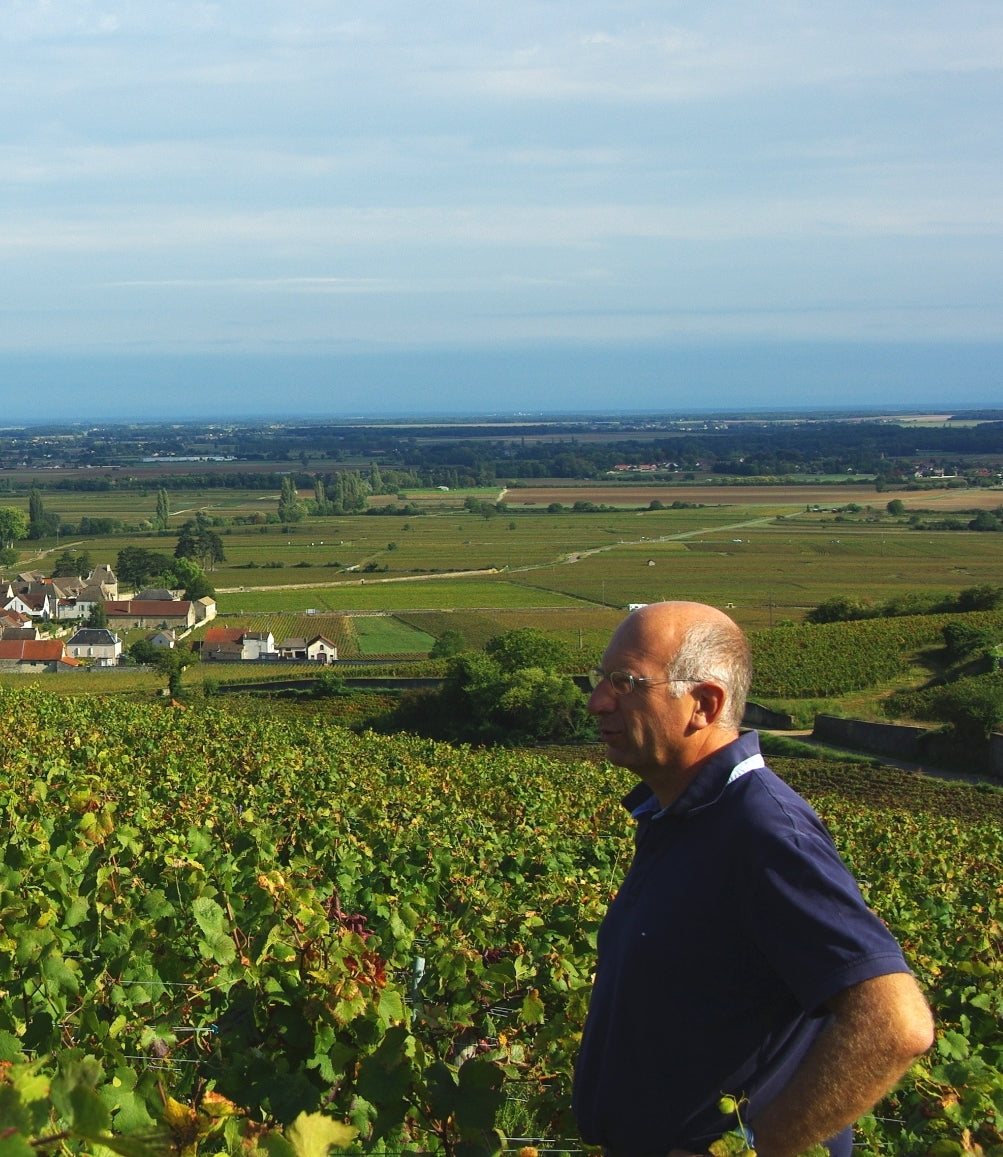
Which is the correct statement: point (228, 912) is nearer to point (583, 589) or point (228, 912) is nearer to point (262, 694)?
point (262, 694)

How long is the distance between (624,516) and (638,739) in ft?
357

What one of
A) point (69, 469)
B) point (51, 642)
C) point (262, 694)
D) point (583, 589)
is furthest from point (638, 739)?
point (69, 469)

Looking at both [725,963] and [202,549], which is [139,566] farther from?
[725,963]

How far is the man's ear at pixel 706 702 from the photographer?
2689mm

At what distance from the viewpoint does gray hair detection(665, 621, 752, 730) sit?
8.82 ft

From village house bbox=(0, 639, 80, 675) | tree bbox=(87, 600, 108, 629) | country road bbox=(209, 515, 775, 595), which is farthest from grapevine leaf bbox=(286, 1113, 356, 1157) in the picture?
country road bbox=(209, 515, 775, 595)

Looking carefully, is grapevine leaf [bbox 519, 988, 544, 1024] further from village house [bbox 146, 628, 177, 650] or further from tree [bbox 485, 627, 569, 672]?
village house [bbox 146, 628, 177, 650]

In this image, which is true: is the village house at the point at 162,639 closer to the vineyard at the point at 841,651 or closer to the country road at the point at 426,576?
the country road at the point at 426,576

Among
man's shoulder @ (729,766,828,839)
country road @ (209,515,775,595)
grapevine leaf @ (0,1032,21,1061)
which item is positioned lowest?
country road @ (209,515,775,595)

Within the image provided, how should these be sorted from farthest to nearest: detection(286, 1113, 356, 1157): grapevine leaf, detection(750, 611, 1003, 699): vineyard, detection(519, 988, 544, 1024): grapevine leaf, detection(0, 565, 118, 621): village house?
1. detection(0, 565, 118, 621): village house
2. detection(750, 611, 1003, 699): vineyard
3. detection(519, 988, 544, 1024): grapevine leaf
4. detection(286, 1113, 356, 1157): grapevine leaf

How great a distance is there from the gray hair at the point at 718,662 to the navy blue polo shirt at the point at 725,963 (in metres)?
0.18

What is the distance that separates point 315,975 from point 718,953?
113 cm

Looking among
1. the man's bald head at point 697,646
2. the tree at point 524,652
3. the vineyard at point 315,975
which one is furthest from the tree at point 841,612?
the man's bald head at point 697,646

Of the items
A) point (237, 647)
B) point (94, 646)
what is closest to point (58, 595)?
point (94, 646)
